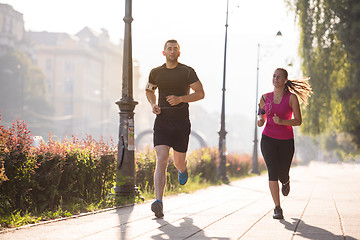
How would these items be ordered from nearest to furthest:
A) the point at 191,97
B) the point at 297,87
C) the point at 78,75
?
the point at 191,97
the point at 297,87
the point at 78,75

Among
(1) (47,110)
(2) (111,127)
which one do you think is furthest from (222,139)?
(2) (111,127)

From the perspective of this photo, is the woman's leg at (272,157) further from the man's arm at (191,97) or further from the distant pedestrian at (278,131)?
the man's arm at (191,97)

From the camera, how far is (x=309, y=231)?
6.79 m

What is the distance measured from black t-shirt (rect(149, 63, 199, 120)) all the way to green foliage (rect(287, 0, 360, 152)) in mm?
15723

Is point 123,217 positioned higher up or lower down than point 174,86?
lower down

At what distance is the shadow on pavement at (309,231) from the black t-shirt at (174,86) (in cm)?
188

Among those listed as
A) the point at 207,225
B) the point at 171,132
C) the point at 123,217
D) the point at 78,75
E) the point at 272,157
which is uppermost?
the point at 78,75

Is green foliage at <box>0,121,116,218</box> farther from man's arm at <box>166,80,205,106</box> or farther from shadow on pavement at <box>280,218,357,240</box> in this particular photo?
shadow on pavement at <box>280,218,357,240</box>

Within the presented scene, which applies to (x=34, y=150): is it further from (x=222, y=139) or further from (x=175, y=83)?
(x=222, y=139)

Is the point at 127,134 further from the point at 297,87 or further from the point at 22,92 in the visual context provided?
the point at 22,92

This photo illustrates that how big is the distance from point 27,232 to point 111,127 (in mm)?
135429

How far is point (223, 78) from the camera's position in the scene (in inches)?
1026

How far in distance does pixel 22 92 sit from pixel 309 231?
78.8m

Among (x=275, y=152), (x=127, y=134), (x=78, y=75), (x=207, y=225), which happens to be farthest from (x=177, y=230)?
(x=78, y=75)
